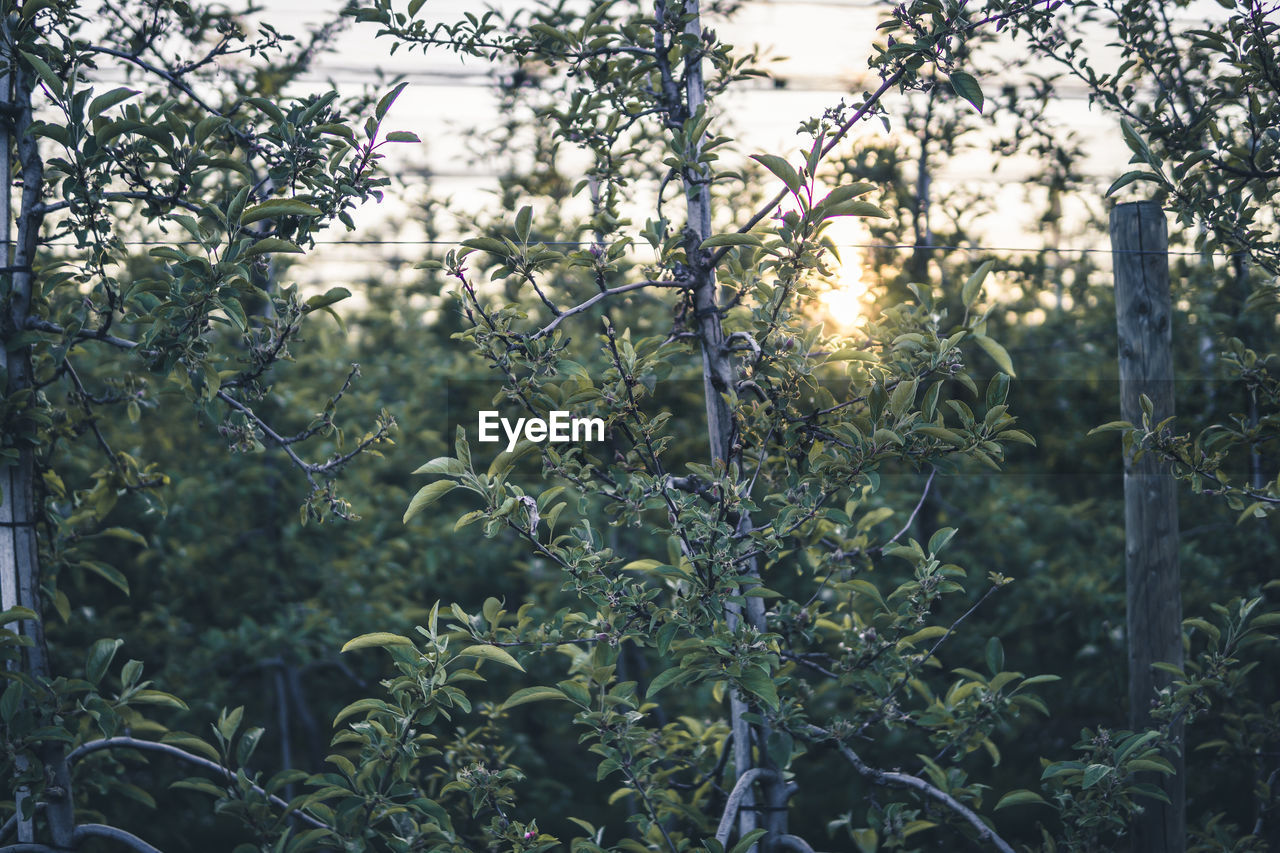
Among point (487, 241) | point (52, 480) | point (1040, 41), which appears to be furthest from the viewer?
point (1040, 41)

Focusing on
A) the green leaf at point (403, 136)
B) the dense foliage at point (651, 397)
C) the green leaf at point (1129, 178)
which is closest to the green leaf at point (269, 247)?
the dense foliage at point (651, 397)

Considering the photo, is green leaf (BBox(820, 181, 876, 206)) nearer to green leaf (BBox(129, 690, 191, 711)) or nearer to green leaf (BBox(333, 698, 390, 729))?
green leaf (BBox(333, 698, 390, 729))

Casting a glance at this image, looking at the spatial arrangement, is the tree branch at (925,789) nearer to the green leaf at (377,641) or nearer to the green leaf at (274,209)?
the green leaf at (377,641)

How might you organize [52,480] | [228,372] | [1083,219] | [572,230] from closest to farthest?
[228,372]
[52,480]
[1083,219]
[572,230]

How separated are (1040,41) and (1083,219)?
153cm

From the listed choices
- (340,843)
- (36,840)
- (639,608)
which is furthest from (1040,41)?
(36,840)

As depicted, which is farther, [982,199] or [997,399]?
[982,199]

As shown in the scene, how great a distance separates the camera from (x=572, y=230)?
13.3 ft

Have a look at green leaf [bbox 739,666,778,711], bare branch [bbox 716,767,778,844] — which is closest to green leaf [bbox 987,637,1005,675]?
bare branch [bbox 716,767,778,844]

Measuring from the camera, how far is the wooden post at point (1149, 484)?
7.01ft

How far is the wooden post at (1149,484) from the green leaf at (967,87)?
769 millimetres

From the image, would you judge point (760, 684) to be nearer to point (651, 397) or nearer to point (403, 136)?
point (651, 397)

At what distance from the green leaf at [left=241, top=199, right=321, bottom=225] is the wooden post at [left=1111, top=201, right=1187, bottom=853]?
1.80 meters

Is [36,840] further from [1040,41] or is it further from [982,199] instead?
[982,199]
